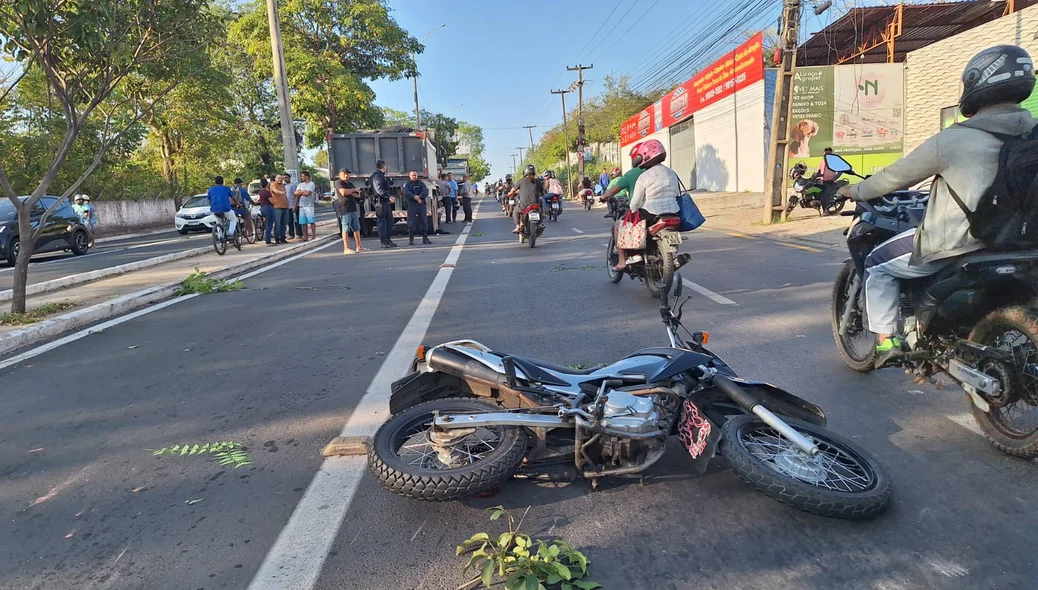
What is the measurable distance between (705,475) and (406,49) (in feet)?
102

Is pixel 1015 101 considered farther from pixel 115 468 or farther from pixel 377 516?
pixel 115 468

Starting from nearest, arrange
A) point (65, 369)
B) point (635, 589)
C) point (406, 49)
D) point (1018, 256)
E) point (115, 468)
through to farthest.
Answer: point (635, 589), point (1018, 256), point (115, 468), point (65, 369), point (406, 49)

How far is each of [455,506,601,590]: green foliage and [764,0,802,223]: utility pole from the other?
45.8 feet

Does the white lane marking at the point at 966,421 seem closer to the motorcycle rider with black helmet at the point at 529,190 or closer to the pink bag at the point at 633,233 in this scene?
the pink bag at the point at 633,233

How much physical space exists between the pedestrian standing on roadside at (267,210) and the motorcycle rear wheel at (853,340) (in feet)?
45.2

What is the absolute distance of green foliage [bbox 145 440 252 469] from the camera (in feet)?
10.8

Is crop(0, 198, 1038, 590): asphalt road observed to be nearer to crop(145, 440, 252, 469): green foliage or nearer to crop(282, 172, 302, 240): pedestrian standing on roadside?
crop(145, 440, 252, 469): green foliage

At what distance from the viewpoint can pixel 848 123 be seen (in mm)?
24828

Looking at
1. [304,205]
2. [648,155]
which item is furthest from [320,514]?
[304,205]

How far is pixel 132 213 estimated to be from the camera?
1159 inches

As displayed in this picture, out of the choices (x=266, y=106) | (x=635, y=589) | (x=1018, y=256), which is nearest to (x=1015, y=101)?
(x=1018, y=256)

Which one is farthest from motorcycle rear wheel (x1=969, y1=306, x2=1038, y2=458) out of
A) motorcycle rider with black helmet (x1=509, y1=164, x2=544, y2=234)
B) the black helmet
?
motorcycle rider with black helmet (x1=509, y1=164, x2=544, y2=234)

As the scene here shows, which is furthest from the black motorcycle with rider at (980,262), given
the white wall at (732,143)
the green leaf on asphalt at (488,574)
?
the white wall at (732,143)

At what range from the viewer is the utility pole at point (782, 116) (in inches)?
546
